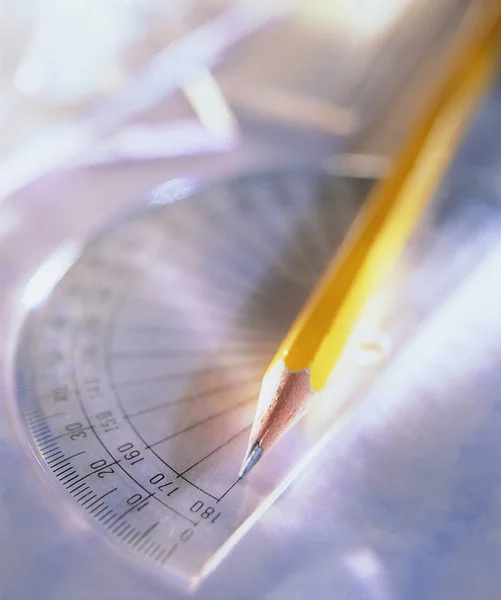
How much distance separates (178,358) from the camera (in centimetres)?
37

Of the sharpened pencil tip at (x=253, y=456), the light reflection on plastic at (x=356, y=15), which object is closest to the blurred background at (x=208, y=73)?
the light reflection on plastic at (x=356, y=15)

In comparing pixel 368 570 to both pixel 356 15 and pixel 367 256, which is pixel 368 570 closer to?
pixel 367 256

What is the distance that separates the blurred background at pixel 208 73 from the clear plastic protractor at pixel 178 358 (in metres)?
0.08

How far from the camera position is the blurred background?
534mm

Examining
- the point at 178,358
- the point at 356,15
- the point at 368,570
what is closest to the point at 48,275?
the point at 178,358

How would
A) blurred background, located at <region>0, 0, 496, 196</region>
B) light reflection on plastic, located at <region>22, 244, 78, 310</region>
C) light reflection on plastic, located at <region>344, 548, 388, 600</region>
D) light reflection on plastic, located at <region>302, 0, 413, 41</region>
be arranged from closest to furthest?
light reflection on plastic, located at <region>344, 548, 388, 600</region>
light reflection on plastic, located at <region>22, 244, 78, 310</region>
blurred background, located at <region>0, 0, 496, 196</region>
light reflection on plastic, located at <region>302, 0, 413, 41</region>

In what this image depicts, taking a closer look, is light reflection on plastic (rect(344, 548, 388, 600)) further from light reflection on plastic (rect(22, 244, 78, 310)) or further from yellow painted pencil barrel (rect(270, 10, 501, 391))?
light reflection on plastic (rect(22, 244, 78, 310))

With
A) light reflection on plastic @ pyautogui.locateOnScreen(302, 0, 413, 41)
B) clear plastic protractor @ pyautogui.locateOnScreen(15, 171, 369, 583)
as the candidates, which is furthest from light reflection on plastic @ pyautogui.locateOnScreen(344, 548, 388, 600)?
light reflection on plastic @ pyautogui.locateOnScreen(302, 0, 413, 41)

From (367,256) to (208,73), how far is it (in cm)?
31

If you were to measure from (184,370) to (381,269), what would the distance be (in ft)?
0.40

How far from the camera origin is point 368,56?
0.68m

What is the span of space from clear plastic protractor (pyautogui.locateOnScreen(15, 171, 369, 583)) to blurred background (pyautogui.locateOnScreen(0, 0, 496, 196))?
82 millimetres

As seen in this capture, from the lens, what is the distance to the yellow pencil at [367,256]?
0.31 m

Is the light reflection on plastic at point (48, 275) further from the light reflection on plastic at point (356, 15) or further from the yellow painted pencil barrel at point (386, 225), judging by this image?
the light reflection on plastic at point (356, 15)
